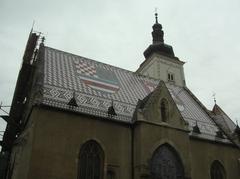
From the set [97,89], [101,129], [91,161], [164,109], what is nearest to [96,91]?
[97,89]

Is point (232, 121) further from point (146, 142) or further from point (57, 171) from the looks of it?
point (57, 171)

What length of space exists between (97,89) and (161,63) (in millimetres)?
17934

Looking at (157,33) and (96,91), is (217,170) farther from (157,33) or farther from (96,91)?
(157,33)

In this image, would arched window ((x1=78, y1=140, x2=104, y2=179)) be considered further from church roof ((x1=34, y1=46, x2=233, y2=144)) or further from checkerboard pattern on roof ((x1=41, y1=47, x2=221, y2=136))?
checkerboard pattern on roof ((x1=41, y1=47, x2=221, y2=136))

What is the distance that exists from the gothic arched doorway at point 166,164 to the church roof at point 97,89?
8.04 feet

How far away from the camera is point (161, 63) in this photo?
37062 mm

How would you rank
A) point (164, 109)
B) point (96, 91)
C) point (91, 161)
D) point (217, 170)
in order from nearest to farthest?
point (91, 161) < point (164, 109) < point (96, 91) < point (217, 170)

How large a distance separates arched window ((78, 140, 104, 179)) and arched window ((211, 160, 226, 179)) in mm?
7858

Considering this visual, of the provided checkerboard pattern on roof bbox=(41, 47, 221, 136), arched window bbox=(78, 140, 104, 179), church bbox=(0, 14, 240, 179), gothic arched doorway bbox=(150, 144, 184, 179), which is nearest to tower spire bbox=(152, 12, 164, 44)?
checkerboard pattern on roof bbox=(41, 47, 221, 136)

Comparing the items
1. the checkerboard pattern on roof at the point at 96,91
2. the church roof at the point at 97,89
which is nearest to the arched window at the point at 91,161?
the church roof at the point at 97,89

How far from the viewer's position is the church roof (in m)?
18.0

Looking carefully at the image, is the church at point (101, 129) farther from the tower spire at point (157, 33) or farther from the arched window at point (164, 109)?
the tower spire at point (157, 33)

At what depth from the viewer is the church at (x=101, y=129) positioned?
16.0 meters

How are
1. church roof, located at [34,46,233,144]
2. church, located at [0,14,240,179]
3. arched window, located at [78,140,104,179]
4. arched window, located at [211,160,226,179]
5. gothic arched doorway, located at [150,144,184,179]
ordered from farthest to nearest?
arched window, located at [211,160,226,179] → church roof, located at [34,46,233,144] → gothic arched doorway, located at [150,144,184,179] → arched window, located at [78,140,104,179] → church, located at [0,14,240,179]
